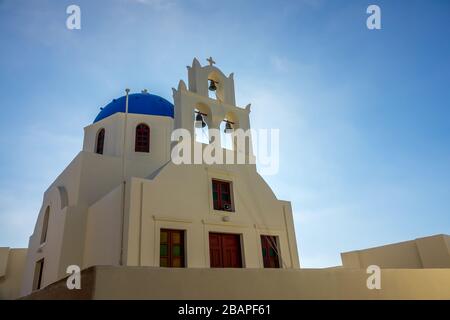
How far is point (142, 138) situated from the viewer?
50.7ft

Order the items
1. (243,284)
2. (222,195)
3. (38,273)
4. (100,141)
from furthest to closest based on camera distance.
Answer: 1. (100,141)
2. (38,273)
3. (222,195)
4. (243,284)

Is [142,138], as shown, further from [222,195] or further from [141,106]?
[222,195]

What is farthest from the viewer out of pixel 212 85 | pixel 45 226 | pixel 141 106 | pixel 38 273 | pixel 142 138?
pixel 141 106

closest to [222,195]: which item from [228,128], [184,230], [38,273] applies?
[184,230]

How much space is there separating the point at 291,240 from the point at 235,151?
3681 mm

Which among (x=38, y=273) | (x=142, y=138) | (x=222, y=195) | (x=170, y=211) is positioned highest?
(x=142, y=138)

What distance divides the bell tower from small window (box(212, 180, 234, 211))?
5.77 feet

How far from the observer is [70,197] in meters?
12.6

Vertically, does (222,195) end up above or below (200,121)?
below

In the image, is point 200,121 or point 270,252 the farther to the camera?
point 200,121

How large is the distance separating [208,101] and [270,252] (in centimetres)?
562
